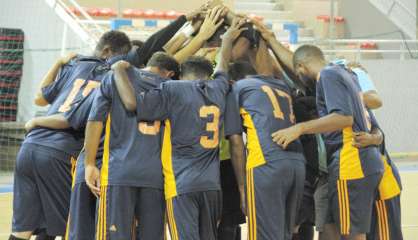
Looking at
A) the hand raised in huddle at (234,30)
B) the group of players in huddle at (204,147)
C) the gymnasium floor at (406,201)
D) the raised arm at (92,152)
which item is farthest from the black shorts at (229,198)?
the gymnasium floor at (406,201)

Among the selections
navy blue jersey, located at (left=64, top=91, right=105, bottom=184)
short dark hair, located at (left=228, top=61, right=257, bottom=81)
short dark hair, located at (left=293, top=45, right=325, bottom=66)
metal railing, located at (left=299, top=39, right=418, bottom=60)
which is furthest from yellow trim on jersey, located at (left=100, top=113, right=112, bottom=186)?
metal railing, located at (left=299, top=39, right=418, bottom=60)

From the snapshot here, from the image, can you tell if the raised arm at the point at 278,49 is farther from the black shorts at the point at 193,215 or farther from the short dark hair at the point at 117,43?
the black shorts at the point at 193,215

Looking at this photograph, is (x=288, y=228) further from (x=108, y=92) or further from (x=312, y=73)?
(x=108, y=92)

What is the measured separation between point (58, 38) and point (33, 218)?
8620mm

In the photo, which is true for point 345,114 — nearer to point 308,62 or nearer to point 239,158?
point 308,62

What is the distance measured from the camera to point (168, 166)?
214 inches

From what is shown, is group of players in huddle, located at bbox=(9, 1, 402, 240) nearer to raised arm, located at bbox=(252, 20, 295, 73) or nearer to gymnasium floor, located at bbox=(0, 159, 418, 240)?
raised arm, located at bbox=(252, 20, 295, 73)

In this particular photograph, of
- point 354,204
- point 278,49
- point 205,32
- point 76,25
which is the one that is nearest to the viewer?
point 354,204

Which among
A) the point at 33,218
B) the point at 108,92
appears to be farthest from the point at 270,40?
the point at 33,218

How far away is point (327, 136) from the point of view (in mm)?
5770

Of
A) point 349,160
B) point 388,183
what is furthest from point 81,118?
point 388,183

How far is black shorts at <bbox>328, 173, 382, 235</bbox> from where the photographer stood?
5.59 m

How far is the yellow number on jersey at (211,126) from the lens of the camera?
549 cm

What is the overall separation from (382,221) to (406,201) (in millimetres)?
5205
